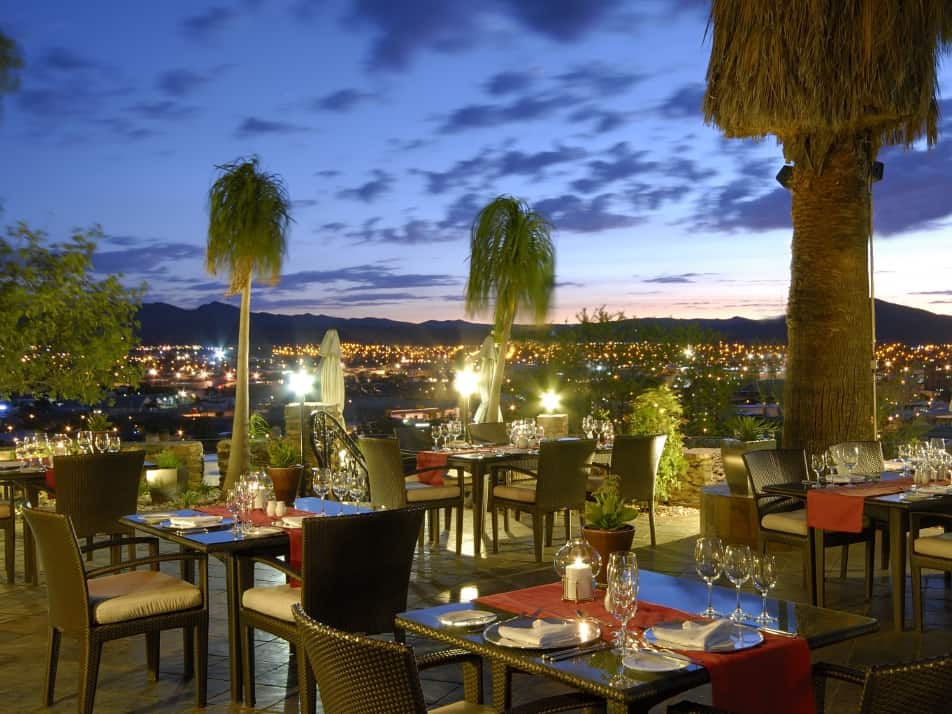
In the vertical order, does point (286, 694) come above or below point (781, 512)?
below

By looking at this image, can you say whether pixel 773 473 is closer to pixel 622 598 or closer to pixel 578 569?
pixel 578 569

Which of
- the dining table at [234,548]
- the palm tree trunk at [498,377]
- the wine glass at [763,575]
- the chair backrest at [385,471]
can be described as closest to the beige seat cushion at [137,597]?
the dining table at [234,548]

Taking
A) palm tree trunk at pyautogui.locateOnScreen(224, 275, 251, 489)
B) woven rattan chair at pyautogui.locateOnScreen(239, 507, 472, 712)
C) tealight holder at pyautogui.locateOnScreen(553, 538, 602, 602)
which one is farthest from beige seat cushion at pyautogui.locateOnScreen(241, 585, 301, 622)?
palm tree trunk at pyautogui.locateOnScreen(224, 275, 251, 489)

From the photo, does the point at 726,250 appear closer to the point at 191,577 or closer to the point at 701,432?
the point at 701,432

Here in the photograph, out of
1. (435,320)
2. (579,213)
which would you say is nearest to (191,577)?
(579,213)

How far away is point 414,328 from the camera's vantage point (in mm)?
30969

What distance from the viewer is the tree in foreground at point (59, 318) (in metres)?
9.80

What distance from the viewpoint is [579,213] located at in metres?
18.6

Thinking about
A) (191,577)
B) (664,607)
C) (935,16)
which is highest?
(935,16)

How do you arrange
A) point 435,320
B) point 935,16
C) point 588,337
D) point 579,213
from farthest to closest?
point 435,320 < point 579,213 < point 588,337 < point 935,16

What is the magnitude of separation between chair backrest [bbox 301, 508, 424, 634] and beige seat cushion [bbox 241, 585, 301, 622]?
0.83 ft

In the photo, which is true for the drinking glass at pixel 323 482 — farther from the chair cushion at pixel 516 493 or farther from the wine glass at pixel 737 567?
the chair cushion at pixel 516 493

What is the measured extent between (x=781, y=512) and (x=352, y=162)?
53.2ft

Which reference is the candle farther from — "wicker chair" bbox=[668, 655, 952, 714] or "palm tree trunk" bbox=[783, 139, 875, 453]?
"palm tree trunk" bbox=[783, 139, 875, 453]
